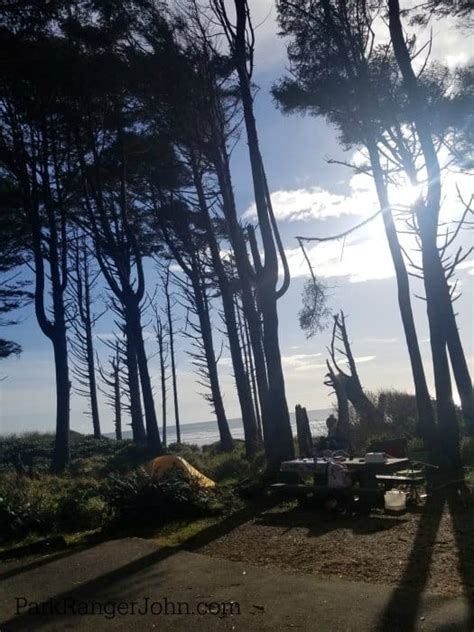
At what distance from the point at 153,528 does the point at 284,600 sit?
13.3 ft

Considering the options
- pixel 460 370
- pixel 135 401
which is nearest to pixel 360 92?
pixel 460 370

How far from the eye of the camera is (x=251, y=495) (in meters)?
9.80

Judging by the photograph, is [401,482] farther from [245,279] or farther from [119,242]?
[119,242]

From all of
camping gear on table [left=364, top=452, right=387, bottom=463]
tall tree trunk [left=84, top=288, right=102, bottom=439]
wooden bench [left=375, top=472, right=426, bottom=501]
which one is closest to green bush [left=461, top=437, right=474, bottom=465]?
wooden bench [left=375, top=472, right=426, bottom=501]

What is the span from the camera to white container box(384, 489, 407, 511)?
755 cm

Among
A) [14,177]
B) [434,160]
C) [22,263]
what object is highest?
[14,177]

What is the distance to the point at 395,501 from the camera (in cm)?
760

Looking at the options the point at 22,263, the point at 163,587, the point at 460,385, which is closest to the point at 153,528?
the point at 163,587

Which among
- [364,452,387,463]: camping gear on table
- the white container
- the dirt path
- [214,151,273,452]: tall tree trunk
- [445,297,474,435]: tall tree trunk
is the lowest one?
the dirt path

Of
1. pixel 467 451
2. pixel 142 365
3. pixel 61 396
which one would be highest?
pixel 142 365

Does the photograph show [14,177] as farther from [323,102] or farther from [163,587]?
[163,587]

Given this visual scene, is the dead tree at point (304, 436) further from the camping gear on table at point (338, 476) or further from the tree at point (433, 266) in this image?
the camping gear on table at point (338, 476)

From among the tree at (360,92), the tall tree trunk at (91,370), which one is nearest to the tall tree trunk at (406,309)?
the tree at (360,92)

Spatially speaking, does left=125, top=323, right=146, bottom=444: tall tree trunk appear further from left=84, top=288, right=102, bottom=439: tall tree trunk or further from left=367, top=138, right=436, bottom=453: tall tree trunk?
left=367, top=138, right=436, bottom=453: tall tree trunk
